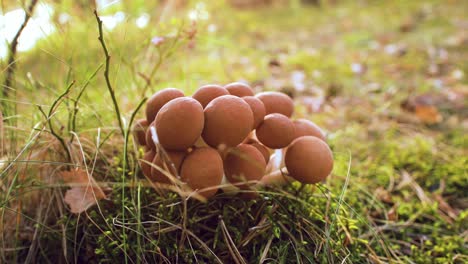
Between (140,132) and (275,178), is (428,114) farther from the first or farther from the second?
(140,132)

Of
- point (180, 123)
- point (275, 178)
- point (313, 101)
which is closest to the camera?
point (180, 123)

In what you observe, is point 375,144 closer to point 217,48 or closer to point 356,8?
point 217,48

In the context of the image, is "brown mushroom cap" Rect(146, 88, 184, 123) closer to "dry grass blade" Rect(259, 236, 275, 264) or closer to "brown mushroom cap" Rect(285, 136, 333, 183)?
"brown mushroom cap" Rect(285, 136, 333, 183)

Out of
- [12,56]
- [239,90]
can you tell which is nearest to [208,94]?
[239,90]

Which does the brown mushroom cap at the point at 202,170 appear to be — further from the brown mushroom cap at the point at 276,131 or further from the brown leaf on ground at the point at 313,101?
the brown leaf on ground at the point at 313,101

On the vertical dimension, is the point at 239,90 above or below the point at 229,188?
above

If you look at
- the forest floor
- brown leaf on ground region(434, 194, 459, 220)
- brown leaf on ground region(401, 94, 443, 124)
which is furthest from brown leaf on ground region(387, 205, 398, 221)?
brown leaf on ground region(401, 94, 443, 124)

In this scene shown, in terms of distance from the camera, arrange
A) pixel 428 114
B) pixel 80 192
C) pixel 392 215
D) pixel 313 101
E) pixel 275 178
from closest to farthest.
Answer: pixel 80 192 < pixel 275 178 < pixel 392 215 < pixel 428 114 < pixel 313 101
